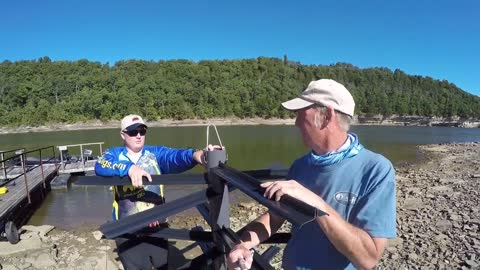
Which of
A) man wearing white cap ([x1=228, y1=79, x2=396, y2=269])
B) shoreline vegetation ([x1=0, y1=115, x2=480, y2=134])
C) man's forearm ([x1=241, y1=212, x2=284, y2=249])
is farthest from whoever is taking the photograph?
shoreline vegetation ([x1=0, y1=115, x2=480, y2=134])

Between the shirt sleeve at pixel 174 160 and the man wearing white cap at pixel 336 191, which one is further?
the shirt sleeve at pixel 174 160

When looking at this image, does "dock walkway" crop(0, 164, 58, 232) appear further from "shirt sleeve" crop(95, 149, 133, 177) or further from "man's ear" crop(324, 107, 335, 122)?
"man's ear" crop(324, 107, 335, 122)

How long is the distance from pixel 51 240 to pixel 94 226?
2.46 metres

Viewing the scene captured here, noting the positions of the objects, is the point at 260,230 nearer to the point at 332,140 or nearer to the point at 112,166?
the point at 332,140

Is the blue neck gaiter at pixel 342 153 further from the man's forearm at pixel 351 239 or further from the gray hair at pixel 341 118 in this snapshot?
the man's forearm at pixel 351 239

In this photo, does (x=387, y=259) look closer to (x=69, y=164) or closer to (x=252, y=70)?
(x=69, y=164)

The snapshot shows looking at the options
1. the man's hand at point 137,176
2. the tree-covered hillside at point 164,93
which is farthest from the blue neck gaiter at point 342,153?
the tree-covered hillside at point 164,93

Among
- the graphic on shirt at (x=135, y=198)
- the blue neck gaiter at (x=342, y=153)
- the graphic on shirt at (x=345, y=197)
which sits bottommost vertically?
the graphic on shirt at (x=135, y=198)

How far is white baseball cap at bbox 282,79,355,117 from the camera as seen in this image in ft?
5.99

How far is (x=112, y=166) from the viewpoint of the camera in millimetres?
3174

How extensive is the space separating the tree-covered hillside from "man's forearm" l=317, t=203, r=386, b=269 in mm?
128450

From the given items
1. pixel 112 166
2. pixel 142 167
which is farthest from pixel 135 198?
pixel 112 166

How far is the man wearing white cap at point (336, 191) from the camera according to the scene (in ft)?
5.33

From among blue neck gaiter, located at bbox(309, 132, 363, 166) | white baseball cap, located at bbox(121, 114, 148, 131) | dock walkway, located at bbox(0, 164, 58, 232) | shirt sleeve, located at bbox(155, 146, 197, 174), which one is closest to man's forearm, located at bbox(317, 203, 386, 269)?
blue neck gaiter, located at bbox(309, 132, 363, 166)
